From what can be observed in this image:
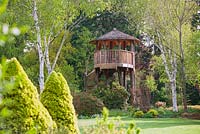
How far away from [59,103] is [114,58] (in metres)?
19.5

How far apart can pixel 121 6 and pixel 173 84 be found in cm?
950

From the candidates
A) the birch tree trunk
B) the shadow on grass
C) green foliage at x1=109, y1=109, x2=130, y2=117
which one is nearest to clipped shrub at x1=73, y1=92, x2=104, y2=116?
green foliage at x1=109, y1=109, x2=130, y2=117

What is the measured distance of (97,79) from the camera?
2884 centimetres

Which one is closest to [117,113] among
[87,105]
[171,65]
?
[87,105]

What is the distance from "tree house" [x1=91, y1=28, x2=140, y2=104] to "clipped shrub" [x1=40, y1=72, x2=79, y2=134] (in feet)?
62.3

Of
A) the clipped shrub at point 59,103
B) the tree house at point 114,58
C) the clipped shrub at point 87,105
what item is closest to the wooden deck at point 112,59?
the tree house at point 114,58

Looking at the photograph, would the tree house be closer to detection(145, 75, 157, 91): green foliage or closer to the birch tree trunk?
the birch tree trunk

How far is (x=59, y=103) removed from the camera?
823 centimetres

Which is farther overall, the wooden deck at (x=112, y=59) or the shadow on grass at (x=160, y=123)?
the wooden deck at (x=112, y=59)

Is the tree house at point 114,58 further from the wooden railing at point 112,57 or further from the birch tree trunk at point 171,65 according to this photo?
the birch tree trunk at point 171,65

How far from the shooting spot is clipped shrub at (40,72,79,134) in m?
8.10

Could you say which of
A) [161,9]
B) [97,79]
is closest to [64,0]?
[161,9]

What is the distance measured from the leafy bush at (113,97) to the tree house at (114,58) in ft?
5.24

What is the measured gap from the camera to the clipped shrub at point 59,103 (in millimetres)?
8102
